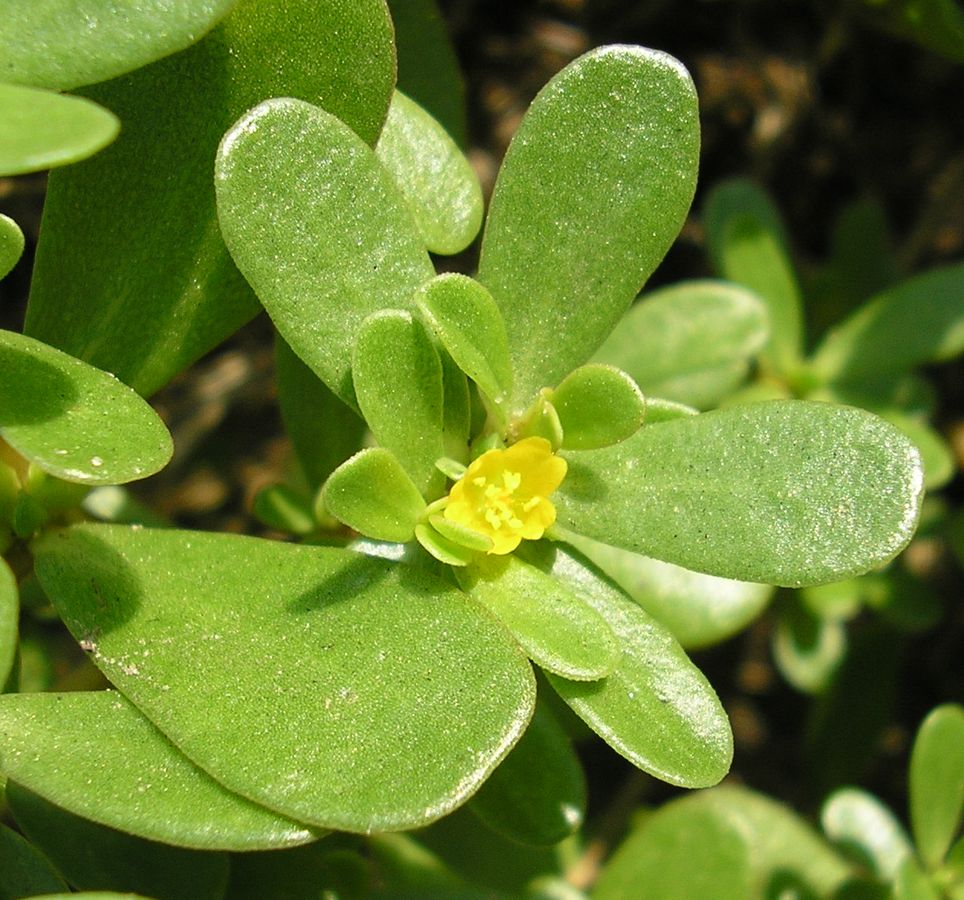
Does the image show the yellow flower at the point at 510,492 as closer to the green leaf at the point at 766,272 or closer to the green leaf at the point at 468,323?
the green leaf at the point at 468,323

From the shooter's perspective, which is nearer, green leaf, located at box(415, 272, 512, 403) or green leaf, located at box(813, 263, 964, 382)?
green leaf, located at box(415, 272, 512, 403)

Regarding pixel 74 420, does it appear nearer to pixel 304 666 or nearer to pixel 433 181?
pixel 304 666

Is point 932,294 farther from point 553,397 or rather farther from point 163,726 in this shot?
point 163,726

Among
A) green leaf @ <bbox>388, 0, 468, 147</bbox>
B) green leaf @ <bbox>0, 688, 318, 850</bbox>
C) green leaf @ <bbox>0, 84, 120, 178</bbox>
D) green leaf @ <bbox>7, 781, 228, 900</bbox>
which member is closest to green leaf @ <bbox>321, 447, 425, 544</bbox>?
green leaf @ <bbox>0, 688, 318, 850</bbox>

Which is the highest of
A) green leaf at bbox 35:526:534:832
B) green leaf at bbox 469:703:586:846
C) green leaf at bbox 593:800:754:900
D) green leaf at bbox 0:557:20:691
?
green leaf at bbox 0:557:20:691

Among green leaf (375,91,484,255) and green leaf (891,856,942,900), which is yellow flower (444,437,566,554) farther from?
green leaf (891,856,942,900)

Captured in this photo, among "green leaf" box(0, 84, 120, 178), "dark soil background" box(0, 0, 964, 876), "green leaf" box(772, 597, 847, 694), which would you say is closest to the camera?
"green leaf" box(0, 84, 120, 178)

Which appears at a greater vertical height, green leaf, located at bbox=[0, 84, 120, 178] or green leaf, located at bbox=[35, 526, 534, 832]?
green leaf, located at bbox=[0, 84, 120, 178]

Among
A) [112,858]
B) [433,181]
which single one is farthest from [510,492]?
[112,858]
